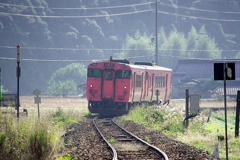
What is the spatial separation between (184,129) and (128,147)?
5821 mm

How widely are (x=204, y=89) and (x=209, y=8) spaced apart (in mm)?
61680

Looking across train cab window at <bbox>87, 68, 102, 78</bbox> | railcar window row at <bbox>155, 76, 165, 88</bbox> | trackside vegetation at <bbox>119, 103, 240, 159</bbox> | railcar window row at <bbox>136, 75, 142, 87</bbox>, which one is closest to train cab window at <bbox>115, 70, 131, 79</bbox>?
train cab window at <bbox>87, 68, 102, 78</bbox>

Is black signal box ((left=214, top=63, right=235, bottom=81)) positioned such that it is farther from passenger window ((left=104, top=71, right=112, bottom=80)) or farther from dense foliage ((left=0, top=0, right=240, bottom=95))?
dense foliage ((left=0, top=0, right=240, bottom=95))

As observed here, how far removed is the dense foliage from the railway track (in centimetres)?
6126

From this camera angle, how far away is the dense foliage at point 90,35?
9350 centimetres

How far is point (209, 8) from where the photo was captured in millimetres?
131000

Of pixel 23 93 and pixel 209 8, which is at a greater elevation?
pixel 209 8

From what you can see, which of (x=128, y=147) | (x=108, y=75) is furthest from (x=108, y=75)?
(x=128, y=147)

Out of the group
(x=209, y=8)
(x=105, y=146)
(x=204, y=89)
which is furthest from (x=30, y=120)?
(x=209, y=8)

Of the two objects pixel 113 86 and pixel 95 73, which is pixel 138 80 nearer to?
pixel 113 86

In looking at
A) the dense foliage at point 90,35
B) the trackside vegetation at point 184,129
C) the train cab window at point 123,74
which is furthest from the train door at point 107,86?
the dense foliage at point 90,35

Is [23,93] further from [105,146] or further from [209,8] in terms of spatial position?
[105,146]

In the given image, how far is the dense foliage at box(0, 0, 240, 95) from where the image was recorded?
93.5m

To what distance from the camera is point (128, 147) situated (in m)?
16.9
